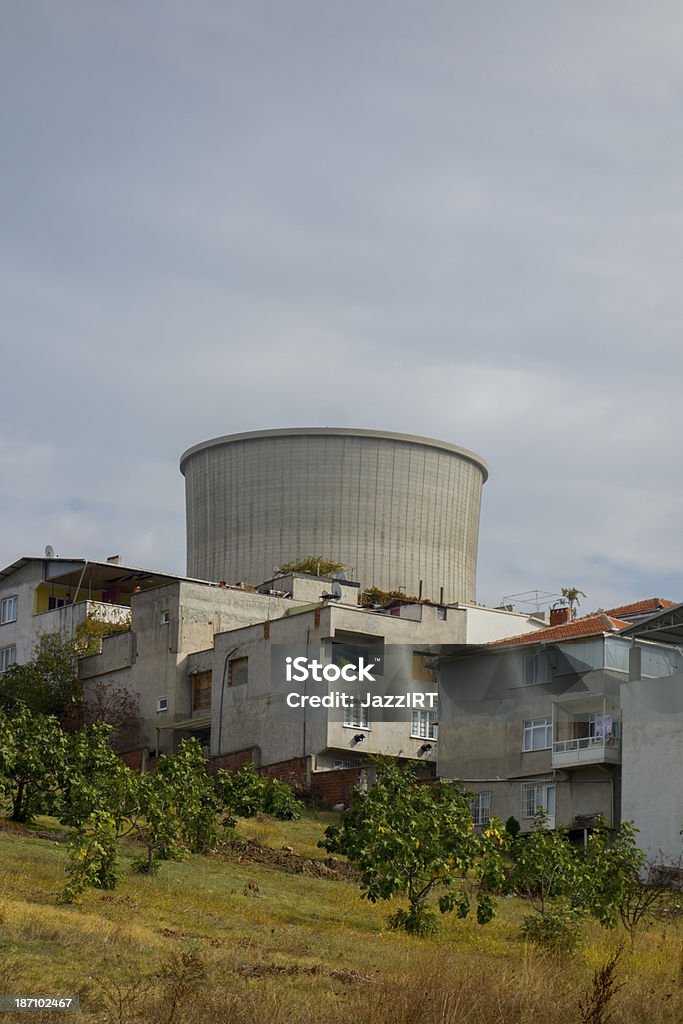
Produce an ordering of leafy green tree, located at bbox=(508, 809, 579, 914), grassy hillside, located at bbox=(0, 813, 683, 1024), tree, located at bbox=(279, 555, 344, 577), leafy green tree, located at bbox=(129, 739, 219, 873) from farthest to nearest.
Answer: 1. tree, located at bbox=(279, 555, 344, 577)
2. leafy green tree, located at bbox=(129, 739, 219, 873)
3. leafy green tree, located at bbox=(508, 809, 579, 914)
4. grassy hillside, located at bbox=(0, 813, 683, 1024)

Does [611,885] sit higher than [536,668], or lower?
lower

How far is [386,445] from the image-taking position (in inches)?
3718

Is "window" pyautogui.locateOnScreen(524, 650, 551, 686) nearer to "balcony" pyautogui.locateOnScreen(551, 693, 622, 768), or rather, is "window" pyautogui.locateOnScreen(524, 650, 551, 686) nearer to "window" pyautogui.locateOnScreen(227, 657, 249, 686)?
"balcony" pyautogui.locateOnScreen(551, 693, 622, 768)

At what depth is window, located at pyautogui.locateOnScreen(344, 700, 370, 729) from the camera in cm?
Answer: 5172

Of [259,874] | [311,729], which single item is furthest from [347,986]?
[311,729]

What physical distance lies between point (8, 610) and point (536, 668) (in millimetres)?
30451

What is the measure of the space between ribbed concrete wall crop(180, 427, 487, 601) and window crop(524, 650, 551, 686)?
4362 centimetres

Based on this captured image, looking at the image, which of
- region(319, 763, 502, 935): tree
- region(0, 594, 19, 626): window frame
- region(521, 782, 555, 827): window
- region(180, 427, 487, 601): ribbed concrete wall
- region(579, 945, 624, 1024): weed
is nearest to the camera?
region(579, 945, 624, 1024): weed

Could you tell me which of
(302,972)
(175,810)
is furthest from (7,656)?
(302,972)

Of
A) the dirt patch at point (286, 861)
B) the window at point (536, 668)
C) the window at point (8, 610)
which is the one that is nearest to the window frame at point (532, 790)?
the window at point (536, 668)

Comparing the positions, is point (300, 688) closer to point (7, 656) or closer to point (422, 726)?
point (422, 726)

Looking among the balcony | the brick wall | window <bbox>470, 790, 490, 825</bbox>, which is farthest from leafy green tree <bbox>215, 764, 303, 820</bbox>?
the balcony

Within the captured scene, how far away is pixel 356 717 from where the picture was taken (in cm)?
5203

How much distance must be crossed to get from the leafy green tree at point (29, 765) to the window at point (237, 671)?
2099 centimetres
